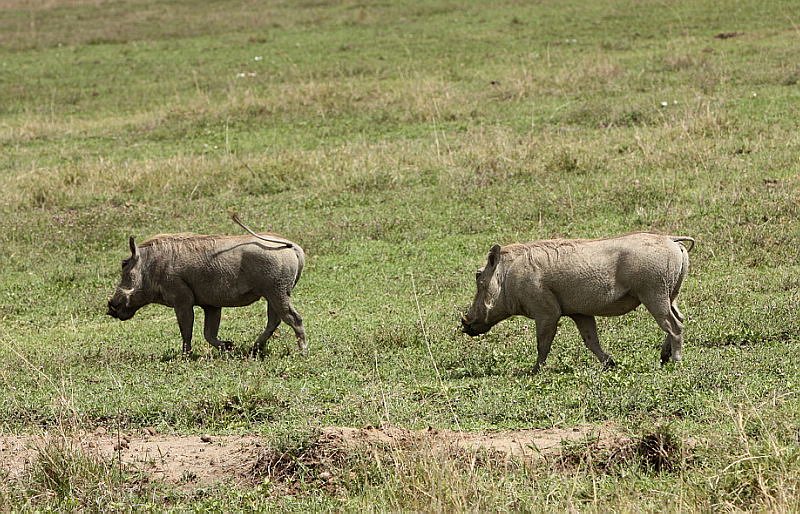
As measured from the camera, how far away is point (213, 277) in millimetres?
8438

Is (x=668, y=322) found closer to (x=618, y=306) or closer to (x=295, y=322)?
(x=618, y=306)

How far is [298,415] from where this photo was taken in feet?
21.0

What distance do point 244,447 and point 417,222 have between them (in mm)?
6135

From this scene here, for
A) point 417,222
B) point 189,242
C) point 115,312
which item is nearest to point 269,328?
point 189,242

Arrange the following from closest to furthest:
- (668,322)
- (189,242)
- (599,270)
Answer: (668,322) → (599,270) → (189,242)

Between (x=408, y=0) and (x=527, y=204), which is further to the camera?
(x=408, y=0)

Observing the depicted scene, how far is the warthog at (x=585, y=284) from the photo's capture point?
6.95 m

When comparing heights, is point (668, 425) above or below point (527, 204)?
above

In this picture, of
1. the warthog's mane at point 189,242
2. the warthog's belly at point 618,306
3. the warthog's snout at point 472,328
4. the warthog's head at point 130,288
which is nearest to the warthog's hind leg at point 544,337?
the warthog's belly at point 618,306

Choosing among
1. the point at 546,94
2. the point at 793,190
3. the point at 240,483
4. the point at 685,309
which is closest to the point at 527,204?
the point at 793,190

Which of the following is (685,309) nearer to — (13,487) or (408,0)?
(13,487)

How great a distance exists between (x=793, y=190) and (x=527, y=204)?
106 inches

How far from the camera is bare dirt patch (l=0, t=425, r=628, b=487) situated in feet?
18.1

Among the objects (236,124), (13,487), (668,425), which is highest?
(668,425)
